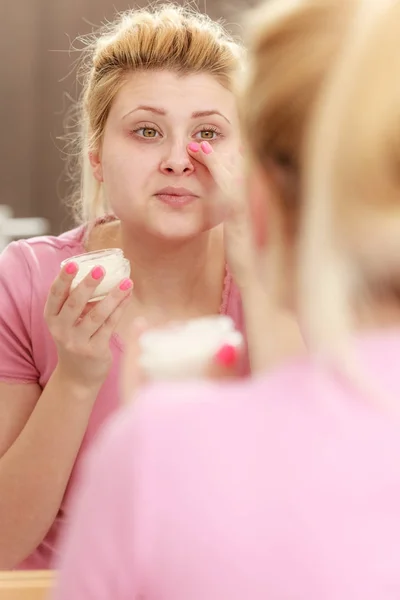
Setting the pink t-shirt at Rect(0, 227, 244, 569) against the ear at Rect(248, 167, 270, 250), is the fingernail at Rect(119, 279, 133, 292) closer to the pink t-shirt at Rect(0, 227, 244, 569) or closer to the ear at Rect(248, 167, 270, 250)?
the pink t-shirt at Rect(0, 227, 244, 569)

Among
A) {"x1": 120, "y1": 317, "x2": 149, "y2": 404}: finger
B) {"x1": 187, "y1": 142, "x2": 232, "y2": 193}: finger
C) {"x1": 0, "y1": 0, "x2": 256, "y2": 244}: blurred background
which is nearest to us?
{"x1": 120, "y1": 317, "x2": 149, "y2": 404}: finger

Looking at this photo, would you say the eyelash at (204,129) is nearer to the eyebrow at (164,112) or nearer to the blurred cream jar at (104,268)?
the eyebrow at (164,112)

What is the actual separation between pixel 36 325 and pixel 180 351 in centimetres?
33

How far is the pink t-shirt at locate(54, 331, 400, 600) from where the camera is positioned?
11.3 inches

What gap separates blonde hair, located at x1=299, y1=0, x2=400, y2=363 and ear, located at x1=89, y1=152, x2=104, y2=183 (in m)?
0.60

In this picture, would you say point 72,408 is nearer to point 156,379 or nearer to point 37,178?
point 156,379

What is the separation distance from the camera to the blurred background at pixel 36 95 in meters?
1.62

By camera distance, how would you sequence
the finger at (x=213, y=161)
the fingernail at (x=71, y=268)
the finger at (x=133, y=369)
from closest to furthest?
1. the finger at (x=133, y=369)
2. the fingernail at (x=71, y=268)
3. the finger at (x=213, y=161)

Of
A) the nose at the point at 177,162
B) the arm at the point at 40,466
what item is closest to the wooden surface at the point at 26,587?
the arm at the point at 40,466

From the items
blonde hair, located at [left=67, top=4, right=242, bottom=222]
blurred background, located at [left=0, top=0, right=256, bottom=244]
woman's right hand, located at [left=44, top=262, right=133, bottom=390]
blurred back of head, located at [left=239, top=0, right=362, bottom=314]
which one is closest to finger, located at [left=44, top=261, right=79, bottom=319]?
woman's right hand, located at [left=44, top=262, right=133, bottom=390]

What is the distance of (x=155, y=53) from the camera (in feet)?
2.68

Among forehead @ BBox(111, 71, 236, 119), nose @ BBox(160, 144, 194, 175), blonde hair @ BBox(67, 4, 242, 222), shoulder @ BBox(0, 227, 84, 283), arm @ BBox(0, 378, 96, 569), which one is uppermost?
blonde hair @ BBox(67, 4, 242, 222)

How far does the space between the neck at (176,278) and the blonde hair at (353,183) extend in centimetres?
56

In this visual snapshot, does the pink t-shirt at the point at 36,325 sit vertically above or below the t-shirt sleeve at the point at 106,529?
below
